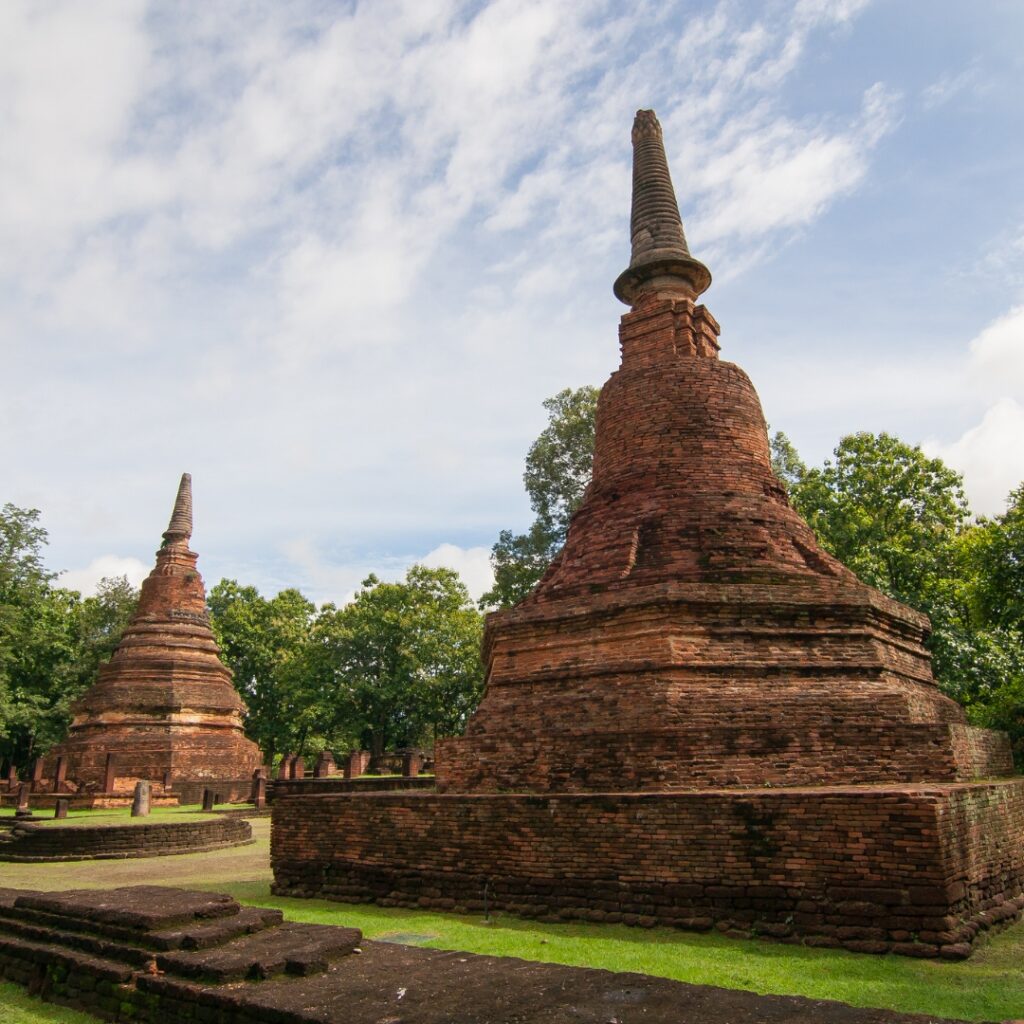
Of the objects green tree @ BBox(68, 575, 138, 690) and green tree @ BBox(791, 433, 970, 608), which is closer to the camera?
green tree @ BBox(791, 433, 970, 608)

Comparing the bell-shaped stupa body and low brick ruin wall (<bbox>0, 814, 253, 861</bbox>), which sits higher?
the bell-shaped stupa body

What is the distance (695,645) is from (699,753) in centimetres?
135

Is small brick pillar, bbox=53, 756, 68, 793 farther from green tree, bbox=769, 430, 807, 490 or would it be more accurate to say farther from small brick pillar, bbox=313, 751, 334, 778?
green tree, bbox=769, 430, 807, 490

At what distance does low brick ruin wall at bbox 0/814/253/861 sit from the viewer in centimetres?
1423

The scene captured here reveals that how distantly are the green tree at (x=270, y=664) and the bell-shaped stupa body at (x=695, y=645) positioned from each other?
29053mm

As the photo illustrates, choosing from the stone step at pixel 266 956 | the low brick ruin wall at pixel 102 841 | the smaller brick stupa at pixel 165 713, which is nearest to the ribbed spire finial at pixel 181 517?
the smaller brick stupa at pixel 165 713

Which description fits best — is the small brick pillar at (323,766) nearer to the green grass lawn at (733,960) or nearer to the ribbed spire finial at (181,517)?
the ribbed spire finial at (181,517)

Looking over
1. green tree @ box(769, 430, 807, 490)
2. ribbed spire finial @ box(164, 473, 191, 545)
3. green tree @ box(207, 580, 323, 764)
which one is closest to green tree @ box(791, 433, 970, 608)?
green tree @ box(769, 430, 807, 490)

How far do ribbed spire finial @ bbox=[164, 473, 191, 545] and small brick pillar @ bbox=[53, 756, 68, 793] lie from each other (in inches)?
321

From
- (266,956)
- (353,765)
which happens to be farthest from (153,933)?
(353,765)

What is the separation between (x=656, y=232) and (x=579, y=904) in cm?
1117

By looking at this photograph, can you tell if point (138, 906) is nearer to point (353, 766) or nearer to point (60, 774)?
point (353, 766)

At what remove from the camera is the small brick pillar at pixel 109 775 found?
2358 cm

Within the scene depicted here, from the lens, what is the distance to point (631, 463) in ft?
38.7
